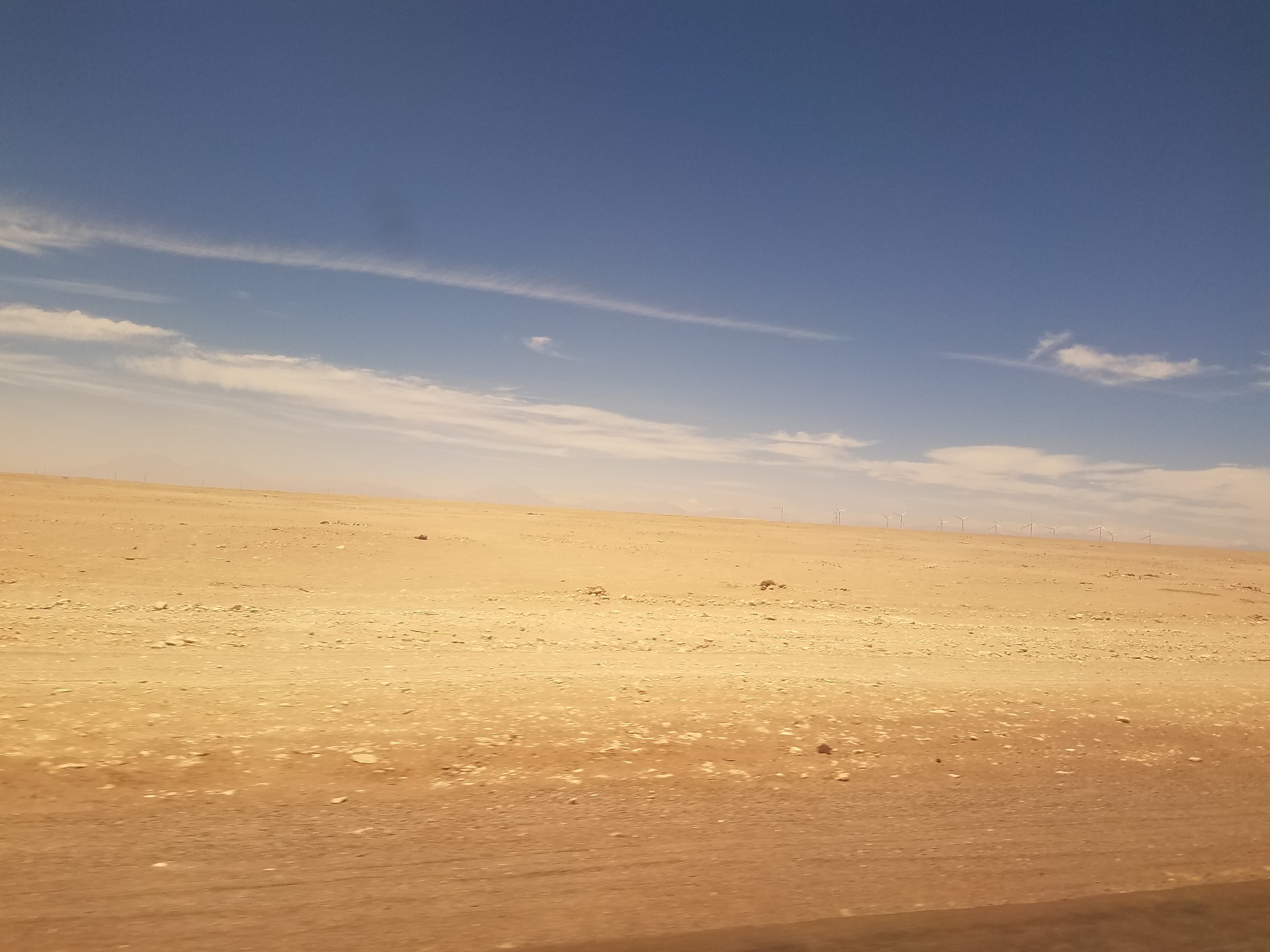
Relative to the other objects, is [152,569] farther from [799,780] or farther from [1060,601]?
[1060,601]

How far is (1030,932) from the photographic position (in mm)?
4844

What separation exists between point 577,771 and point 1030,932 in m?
3.64

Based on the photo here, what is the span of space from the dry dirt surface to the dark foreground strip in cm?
5

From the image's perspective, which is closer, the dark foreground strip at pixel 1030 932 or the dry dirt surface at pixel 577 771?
the dark foreground strip at pixel 1030 932

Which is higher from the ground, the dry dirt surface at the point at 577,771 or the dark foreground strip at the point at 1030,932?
the dry dirt surface at the point at 577,771

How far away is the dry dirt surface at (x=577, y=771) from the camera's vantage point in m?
4.74

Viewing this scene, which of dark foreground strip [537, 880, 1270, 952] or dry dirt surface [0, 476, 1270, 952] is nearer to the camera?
dark foreground strip [537, 880, 1270, 952]

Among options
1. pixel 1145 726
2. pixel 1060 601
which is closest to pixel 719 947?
pixel 1145 726

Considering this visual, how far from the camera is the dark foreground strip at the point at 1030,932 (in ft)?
14.8

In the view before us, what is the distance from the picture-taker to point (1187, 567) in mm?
50375

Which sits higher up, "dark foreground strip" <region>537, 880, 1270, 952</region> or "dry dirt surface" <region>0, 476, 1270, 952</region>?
"dry dirt surface" <region>0, 476, 1270, 952</region>

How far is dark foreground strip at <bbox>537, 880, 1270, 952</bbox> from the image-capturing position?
4496 mm

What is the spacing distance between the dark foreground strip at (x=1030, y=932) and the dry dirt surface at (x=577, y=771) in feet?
0.15

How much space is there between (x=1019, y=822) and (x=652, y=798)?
294cm
